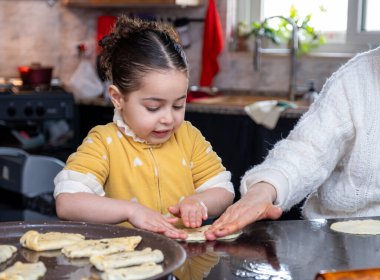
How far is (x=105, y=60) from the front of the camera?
1.89 metres

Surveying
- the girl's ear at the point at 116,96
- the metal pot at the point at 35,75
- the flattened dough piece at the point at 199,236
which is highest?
the girl's ear at the point at 116,96

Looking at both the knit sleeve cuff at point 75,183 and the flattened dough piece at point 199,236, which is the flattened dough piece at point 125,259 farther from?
the knit sleeve cuff at point 75,183

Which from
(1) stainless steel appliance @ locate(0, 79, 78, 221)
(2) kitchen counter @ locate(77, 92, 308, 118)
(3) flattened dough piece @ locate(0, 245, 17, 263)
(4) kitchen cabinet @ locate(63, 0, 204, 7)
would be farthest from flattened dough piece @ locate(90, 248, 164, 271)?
(4) kitchen cabinet @ locate(63, 0, 204, 7)

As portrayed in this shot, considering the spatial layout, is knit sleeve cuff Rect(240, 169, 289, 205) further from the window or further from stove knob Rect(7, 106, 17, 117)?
the window

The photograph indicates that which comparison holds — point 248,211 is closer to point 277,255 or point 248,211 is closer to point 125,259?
point 277,255

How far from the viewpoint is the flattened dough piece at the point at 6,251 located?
1319mm

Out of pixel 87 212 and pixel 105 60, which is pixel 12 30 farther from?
pixel 87 212

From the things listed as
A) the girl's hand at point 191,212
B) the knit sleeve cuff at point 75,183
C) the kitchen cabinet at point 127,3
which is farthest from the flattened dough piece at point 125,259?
the kitchen cabinet at point 127,3

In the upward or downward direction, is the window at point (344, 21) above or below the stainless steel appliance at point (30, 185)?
above

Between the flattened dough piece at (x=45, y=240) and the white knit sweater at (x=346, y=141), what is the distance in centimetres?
67

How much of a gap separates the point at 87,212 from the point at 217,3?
3.17m

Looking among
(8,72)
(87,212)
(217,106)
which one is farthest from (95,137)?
(8,72)

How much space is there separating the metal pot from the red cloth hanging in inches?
36.0

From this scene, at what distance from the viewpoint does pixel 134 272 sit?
1.22 metres
